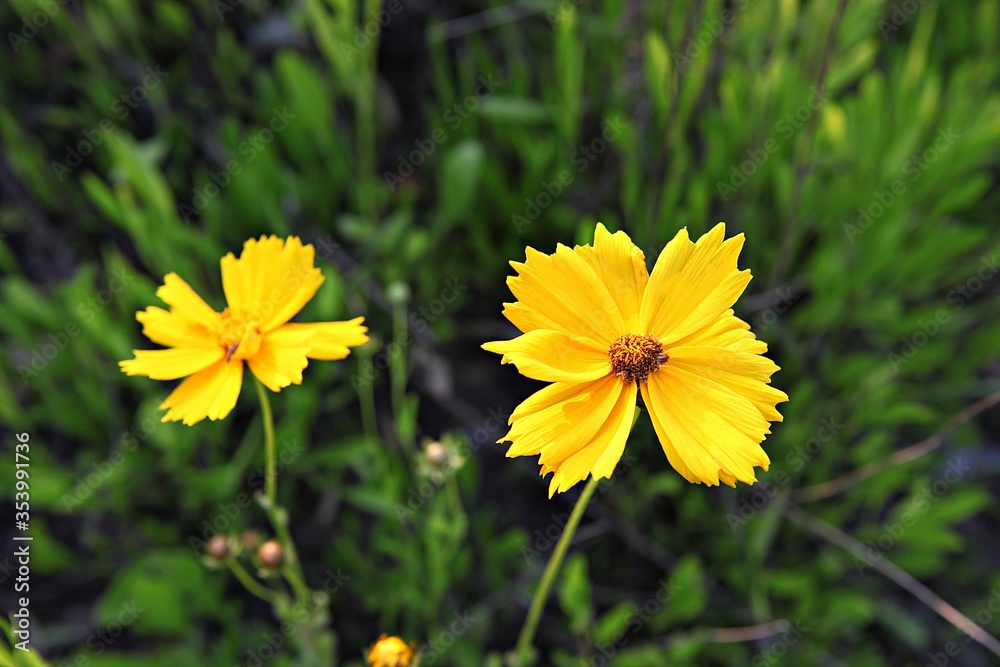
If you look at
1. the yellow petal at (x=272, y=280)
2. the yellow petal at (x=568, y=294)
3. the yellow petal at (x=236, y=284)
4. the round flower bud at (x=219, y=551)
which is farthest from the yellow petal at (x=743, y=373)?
the round flower bud at (x=219, y=551)

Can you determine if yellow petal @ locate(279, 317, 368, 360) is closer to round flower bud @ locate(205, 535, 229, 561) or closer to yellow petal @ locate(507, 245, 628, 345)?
yellow petal @ locate(507, 245, 628, 345)

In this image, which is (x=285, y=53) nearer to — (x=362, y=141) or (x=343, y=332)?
(x=362, y=141)

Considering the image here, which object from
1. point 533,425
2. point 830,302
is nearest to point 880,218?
point 830,302

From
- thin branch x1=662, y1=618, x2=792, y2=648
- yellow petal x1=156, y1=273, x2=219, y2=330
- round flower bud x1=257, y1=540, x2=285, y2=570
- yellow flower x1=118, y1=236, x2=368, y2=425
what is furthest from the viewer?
thin branch x1=662, y1=618, x2=792, y2=648

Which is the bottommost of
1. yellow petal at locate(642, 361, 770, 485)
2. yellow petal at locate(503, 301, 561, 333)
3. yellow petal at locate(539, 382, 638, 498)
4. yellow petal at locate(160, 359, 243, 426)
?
yellow petal at locate(642, 361, 770, 485)

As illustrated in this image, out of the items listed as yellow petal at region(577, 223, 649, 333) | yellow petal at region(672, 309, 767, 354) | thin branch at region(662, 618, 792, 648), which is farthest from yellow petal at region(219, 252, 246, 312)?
thin branch at region(662, 618, 792, 648)

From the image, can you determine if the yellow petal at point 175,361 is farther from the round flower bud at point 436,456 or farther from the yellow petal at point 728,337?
the yellow petal at point 728,337
